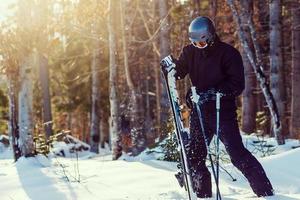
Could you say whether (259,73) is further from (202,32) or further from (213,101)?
(202,32)

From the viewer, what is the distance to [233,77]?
5543 millimetres

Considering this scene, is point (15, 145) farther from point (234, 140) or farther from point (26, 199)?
point (234, 140)

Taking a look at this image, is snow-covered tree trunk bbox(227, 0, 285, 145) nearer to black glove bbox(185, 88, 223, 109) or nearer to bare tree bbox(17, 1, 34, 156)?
bare tree bbox(17, 1, 34, 156)

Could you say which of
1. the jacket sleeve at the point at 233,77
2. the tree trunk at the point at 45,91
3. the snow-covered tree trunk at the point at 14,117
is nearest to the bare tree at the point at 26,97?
the snow-covered tree trunk at the point at 14,117

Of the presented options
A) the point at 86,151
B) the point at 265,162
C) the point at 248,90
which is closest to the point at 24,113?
the point at 265,162

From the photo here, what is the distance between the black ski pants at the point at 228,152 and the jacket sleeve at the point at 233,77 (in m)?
0.26

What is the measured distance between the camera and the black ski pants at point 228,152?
5594mm

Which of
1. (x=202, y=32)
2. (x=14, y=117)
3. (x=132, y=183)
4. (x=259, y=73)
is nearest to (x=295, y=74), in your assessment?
(x=259, y=73)

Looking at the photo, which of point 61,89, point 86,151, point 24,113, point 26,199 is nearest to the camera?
point 26,199

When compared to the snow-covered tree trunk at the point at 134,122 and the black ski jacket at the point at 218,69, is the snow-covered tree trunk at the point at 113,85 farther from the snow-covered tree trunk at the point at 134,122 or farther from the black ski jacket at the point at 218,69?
the black ski jacket at the point at 218,69

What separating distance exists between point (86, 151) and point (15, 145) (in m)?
12.0

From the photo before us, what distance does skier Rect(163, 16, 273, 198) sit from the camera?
220 inches

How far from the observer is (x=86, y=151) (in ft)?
79.1

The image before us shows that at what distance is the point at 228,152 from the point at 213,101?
1.85ft
